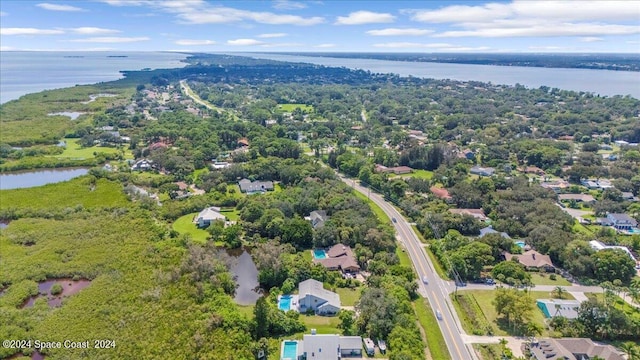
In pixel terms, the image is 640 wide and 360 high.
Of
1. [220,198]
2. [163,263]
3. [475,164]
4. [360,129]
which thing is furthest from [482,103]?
[163,263]

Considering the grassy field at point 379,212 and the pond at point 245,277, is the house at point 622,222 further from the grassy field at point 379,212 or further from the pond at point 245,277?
the pond at point 245,277

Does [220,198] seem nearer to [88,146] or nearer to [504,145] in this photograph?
[88,146]

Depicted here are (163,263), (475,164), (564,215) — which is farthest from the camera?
(475,164)

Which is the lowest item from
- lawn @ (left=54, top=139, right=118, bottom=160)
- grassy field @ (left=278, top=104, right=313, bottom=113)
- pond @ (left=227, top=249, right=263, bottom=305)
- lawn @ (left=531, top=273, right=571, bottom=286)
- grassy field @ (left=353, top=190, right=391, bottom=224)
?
pond @ (left=227, top=249, right=263, bottom=305)

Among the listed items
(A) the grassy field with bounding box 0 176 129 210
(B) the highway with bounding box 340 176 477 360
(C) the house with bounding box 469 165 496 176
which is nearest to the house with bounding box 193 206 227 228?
(A) the grassy field with bounding box 0 176 129 210

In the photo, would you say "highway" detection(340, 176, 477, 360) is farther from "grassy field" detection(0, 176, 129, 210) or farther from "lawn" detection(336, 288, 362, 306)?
"grassy field" detection(0, 176, 129, 210)

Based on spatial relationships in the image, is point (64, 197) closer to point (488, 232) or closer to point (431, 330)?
point (431, 330)
